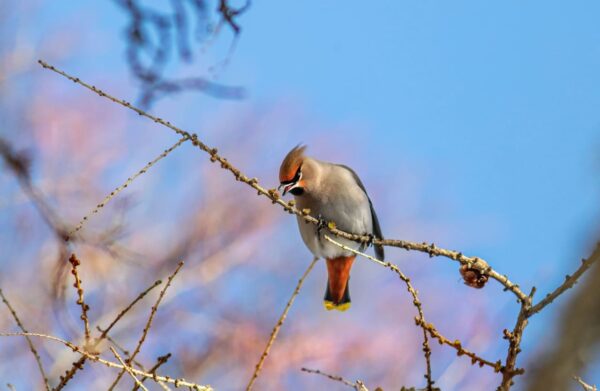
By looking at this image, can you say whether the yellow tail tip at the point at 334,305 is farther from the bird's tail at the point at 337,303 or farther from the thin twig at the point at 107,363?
the thin twig at the point at 107,363

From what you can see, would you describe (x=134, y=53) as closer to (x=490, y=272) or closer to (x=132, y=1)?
(x=132, y=1)

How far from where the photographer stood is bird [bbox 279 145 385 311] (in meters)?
3.65

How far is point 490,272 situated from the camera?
182 cm

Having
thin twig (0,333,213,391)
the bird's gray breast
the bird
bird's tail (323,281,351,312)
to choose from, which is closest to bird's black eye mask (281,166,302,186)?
the bird

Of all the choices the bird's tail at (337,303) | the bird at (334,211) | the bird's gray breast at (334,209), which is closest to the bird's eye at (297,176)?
the bird at (334,211)

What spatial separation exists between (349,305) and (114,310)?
3216 mm

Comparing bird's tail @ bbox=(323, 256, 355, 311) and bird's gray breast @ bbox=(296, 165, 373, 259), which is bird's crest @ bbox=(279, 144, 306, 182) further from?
bird's tail @ bbox=(323, 256, 355, 311)

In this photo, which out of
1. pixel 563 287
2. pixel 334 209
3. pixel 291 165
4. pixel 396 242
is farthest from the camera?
pixel 334 209

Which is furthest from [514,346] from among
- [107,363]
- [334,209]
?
[334,209]

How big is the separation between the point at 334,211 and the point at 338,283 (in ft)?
1.36

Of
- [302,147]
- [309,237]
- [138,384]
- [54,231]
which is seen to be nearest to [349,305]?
[309,237]

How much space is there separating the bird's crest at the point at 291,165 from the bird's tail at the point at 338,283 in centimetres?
72

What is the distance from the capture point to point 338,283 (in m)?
3.96

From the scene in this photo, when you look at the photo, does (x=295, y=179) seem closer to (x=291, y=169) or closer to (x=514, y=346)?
(x=291, y=169)
